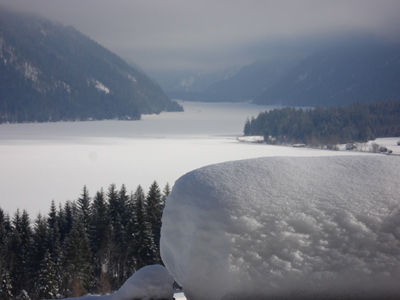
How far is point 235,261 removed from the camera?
16.6ft

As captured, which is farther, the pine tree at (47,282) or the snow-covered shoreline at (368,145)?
the snow-covered shoreline at (368,145)

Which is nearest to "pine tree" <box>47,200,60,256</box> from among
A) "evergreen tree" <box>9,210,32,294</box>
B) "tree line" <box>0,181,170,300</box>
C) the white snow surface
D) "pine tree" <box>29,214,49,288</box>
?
"tree line" <box>0,181,170,300</box>

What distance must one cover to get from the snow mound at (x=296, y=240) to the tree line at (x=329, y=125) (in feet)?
387

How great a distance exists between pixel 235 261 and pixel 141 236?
23.0 m

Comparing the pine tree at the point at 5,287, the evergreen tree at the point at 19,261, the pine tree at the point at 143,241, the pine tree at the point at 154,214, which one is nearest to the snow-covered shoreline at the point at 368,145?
the pine tree at the point at 154,214

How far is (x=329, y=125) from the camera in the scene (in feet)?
407

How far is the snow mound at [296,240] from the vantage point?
5.03 metres

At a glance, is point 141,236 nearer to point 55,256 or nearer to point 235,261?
point 55,256

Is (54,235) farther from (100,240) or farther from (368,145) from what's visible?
(368,145)

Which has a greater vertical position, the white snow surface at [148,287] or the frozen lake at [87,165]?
the white snow surface at [148,287]

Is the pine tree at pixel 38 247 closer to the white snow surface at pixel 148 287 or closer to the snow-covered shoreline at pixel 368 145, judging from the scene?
the white snow surface at pixel 148 287

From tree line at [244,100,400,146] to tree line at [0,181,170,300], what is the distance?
320 feet

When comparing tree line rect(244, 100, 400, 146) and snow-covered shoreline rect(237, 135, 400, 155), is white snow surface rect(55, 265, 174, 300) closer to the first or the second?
snow-covered shoreline rect(237, 135, 400, 155)

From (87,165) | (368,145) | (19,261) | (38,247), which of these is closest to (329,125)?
(368,145)
